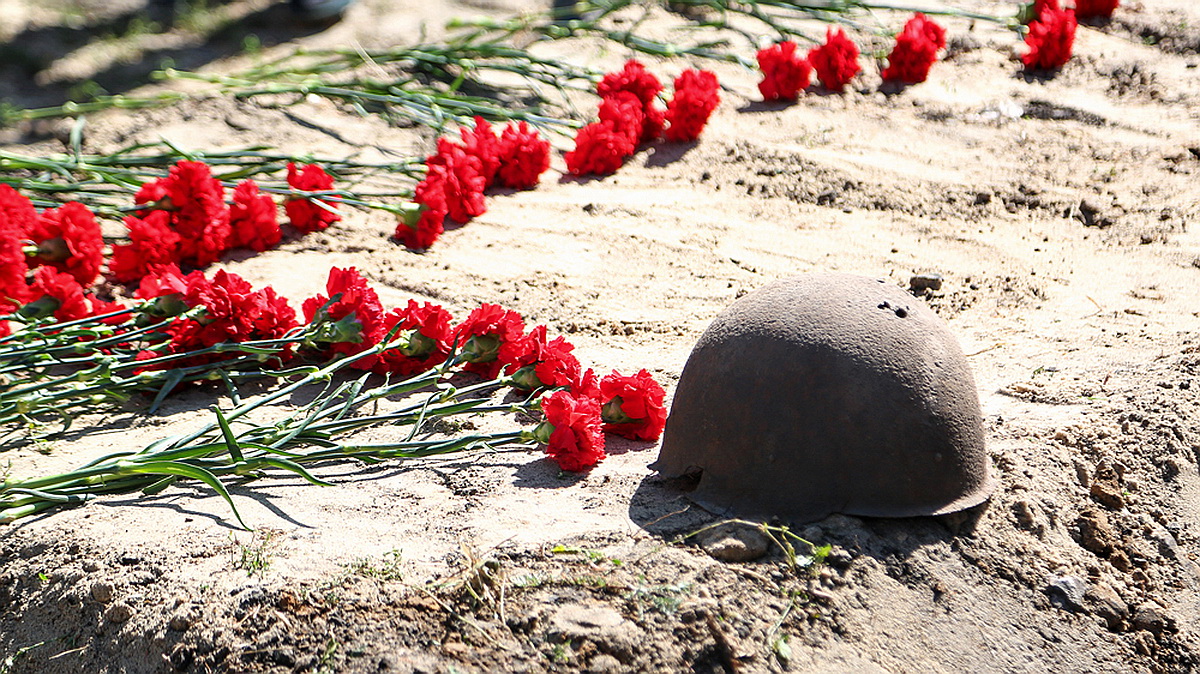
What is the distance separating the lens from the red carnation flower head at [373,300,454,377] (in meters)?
2.90

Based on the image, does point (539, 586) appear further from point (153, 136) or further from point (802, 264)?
point (153, 136)

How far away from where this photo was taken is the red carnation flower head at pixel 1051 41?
492cm

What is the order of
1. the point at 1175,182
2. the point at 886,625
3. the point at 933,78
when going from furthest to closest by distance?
the point at 933,78
the point at 1175,182
the point at 886,625

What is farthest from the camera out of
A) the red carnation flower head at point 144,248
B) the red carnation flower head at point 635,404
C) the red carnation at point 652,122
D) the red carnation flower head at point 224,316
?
the red carnation at point 652,122

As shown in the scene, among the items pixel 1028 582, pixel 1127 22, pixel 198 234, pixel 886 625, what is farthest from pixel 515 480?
pixel 1127 22

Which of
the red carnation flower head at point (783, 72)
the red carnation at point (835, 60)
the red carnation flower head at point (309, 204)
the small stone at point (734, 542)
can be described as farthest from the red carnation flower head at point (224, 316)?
the red carnation at point (835, 60)

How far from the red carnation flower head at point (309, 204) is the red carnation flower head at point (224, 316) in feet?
3.59

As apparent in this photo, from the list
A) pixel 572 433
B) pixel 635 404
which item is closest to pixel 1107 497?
pixel 635 404

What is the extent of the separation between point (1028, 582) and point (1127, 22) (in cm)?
429

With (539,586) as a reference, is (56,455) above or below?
below

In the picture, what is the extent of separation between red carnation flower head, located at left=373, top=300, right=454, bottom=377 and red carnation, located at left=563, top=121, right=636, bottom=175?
1.61 metres

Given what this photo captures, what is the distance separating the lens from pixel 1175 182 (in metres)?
4.06

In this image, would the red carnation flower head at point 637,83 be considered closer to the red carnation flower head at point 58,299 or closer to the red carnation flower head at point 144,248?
the red carnation flower head at point 144,248

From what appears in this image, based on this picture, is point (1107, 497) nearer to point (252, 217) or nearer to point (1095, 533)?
point (1095, 533)
